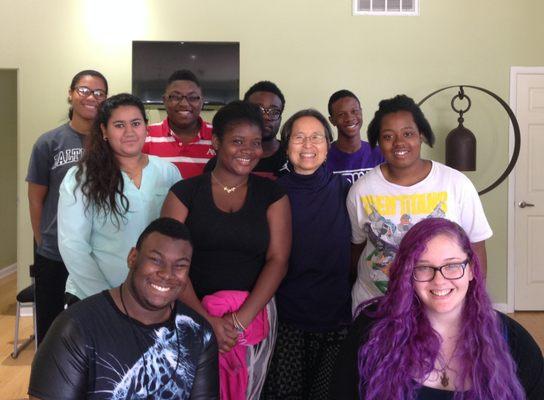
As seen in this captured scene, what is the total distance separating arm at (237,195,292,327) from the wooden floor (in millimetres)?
2050

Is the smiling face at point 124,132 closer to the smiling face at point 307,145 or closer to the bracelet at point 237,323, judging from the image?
the smiling face at point 307,145

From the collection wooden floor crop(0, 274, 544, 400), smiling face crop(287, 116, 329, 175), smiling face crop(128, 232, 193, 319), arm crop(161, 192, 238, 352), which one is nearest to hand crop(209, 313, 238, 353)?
arm crop(161, 192, 238, 352)

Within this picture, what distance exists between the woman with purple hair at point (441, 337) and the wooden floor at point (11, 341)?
8.71ft

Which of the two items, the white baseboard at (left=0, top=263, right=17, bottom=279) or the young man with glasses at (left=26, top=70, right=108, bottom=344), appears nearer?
the young man with glasses at (left=26, top=70, right=108, bottom=344)

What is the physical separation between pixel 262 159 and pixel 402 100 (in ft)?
2.43

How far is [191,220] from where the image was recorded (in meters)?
2.02

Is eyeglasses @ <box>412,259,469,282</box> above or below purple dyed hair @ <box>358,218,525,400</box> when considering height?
above

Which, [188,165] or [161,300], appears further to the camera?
[188,165]

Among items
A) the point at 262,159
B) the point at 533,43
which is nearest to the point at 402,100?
the point at 262,159

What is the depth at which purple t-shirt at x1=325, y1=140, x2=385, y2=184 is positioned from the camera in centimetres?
284

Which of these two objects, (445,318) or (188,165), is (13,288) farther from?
(445,318)

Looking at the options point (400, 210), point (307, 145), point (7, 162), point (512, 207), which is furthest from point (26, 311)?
point (512, 207)

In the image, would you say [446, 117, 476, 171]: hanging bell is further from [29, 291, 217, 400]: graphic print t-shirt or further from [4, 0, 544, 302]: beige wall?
[29, 291, 217, 400]: graphic print t-shirt

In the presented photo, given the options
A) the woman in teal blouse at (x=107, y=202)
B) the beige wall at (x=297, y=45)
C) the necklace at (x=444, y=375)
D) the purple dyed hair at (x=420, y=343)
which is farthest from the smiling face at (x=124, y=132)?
the beige wall at (x=297, y=45)
